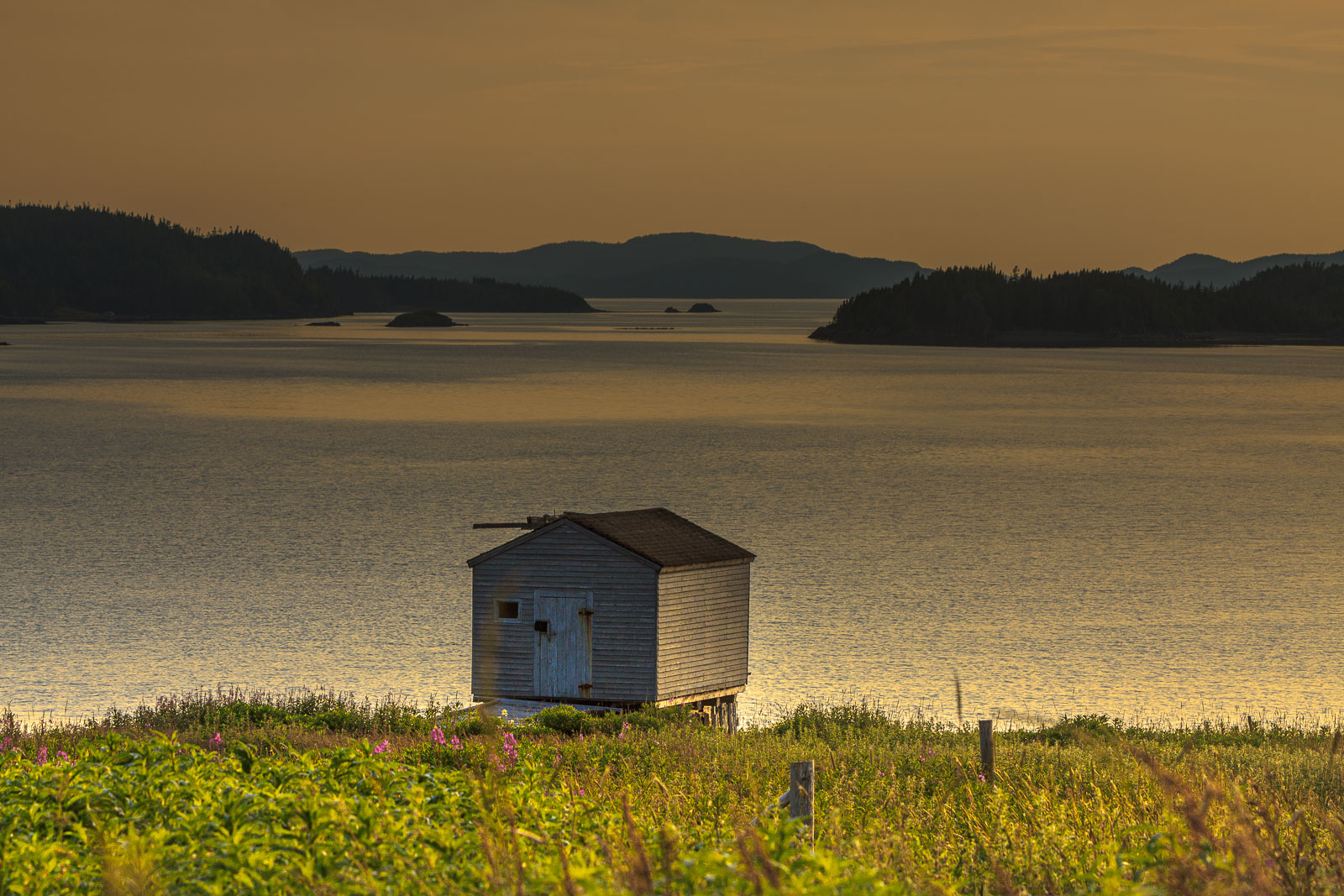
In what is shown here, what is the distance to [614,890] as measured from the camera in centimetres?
554

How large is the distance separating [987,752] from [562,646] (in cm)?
766

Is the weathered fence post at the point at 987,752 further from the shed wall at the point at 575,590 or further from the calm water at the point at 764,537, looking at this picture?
the calm water at the point at 764,537

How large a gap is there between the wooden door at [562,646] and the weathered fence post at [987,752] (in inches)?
283

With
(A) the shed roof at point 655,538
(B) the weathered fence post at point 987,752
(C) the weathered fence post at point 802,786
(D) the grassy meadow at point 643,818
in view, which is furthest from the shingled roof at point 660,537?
(C) the weathered fence post at point 802,786

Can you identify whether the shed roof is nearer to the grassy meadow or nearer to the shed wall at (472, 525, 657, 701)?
the shed wall at (472, 525, 657, 701)

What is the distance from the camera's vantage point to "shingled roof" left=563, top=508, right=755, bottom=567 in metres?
19.2

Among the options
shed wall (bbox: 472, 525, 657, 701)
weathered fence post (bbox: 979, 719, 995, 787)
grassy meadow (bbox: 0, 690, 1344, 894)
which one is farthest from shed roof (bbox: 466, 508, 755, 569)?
weathered fence post (bbox: 979, 719, 995, 787)

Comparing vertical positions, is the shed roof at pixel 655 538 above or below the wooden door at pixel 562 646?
above

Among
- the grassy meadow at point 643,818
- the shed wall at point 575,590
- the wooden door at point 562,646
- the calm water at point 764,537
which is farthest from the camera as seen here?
the calm water at point 764,537

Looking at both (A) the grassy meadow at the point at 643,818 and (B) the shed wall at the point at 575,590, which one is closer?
(A) the grassy meadow at the point at 643,818

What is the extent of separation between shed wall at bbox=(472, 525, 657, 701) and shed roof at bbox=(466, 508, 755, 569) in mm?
130

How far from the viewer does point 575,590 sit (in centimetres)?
1948

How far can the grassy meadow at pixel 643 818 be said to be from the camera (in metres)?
5.95

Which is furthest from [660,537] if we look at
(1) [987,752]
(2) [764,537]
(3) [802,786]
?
(2) [764,537]
